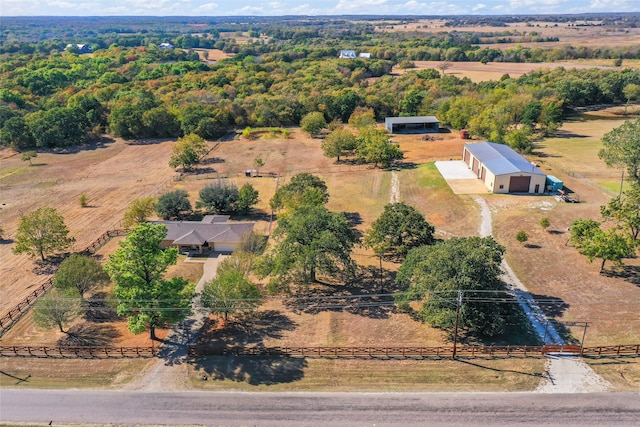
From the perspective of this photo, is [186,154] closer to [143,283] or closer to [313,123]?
[313,123]

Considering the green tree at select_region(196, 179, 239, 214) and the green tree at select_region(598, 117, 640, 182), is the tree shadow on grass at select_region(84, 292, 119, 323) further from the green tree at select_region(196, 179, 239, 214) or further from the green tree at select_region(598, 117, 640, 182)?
the green tree at select_region(598, 117, 640, 182)

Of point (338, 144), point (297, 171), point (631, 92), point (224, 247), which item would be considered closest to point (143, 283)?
point (224, 247)

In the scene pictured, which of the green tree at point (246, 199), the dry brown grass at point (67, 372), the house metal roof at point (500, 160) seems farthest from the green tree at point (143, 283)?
the house metal roof at point (500, 160)

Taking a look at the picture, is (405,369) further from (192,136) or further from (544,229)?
(192,136)

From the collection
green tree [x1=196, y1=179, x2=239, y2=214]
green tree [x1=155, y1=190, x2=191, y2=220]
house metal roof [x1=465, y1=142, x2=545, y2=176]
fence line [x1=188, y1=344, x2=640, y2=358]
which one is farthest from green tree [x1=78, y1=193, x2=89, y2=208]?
house metal roof [x1=465, y1=142, x2=545, y2=176]

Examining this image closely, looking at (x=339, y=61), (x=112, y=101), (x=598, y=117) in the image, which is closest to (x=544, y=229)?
(x=598, y=117)

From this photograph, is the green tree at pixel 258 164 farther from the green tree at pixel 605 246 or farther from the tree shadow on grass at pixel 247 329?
the green tree at pixel 605 246
